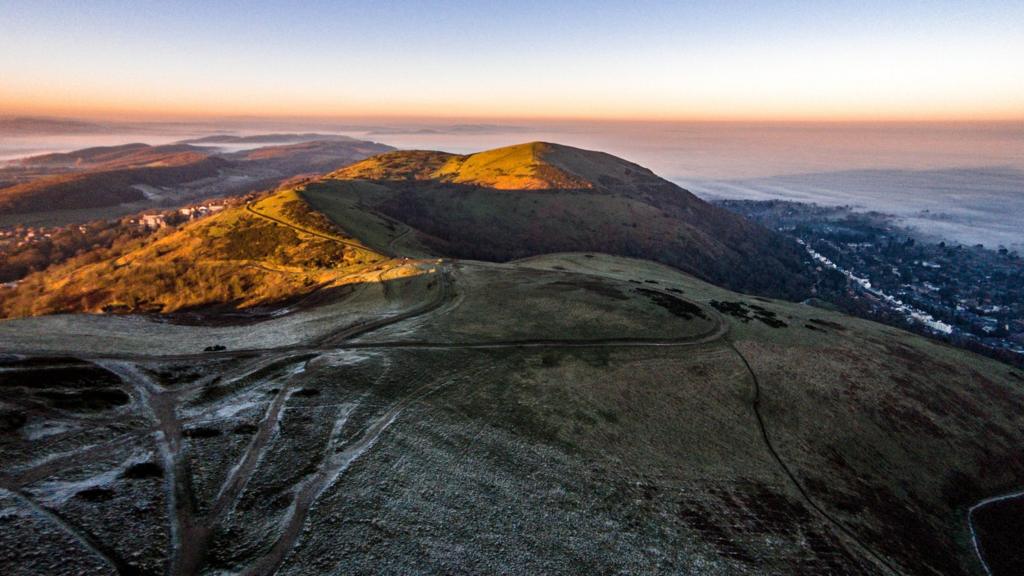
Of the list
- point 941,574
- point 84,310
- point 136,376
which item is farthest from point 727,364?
point 84,310

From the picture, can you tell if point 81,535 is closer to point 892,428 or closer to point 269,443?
point 269,443

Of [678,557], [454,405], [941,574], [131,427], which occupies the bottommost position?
[941,574]

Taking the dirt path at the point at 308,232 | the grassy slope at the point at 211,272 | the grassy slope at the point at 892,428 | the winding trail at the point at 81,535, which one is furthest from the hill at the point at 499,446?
the dirt path at the point at 308,232

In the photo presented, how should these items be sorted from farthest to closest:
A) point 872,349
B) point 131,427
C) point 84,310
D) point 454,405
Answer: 1. point 84,310
2. point 872,349
3. point 454,405
4. point 131,427

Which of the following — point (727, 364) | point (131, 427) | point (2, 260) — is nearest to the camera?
point (131, 427)

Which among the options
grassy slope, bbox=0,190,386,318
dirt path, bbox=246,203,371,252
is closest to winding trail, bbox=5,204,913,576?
grassy slope, bbox=0,190,386,318

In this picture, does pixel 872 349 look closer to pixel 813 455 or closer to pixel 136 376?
pixel 813 455

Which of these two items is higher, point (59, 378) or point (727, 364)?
point (59, 378)
